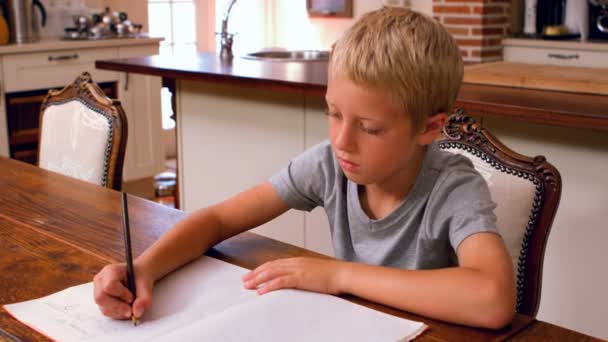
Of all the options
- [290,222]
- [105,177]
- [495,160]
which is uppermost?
[495,160]

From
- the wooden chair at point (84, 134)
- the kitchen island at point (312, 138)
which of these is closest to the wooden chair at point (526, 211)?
the kitchen island at point (312, 138)

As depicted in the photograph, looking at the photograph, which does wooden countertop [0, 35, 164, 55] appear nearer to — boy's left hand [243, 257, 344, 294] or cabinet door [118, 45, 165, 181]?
cabinet door [118, 45, 165, 181]

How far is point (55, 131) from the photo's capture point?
200cm

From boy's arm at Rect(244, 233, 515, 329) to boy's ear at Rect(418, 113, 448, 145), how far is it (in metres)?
0.15

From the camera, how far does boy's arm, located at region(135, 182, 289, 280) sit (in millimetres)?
1089

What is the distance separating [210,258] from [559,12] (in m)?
4.00

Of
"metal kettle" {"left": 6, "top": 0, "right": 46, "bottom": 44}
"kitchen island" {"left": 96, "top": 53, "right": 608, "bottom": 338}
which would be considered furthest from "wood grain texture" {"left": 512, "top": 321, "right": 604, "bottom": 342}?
"metal kettle" {"left": 6, "top": 0, "right": 46, "bottom": 44}

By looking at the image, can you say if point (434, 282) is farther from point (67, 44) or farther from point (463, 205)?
point (67, 44)

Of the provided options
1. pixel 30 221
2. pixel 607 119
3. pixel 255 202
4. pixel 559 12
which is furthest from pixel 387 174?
pixel 559 12

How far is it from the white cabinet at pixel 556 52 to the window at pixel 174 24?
2.28m

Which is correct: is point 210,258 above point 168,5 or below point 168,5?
below

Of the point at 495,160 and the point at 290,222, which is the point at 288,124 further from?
the point at 495,160

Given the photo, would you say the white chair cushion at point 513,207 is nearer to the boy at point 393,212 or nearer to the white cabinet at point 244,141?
the boy at point 393,212

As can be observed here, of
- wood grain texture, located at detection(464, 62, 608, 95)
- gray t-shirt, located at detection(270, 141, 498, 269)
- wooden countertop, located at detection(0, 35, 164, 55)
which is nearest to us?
gray t-shirt, located at detection(270, 141, 498, 269)
